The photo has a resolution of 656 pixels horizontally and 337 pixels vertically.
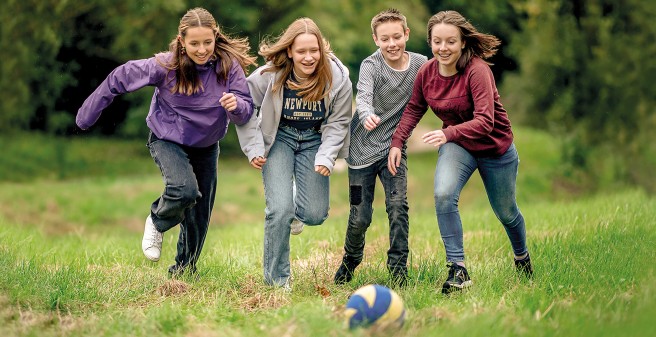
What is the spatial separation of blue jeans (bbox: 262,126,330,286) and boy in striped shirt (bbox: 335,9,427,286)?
0.27 metres

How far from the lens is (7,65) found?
17.0m

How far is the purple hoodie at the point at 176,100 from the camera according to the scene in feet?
19.5

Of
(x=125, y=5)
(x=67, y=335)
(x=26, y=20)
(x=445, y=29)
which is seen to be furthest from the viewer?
(x=125, y=5)

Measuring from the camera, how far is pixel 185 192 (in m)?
6.02

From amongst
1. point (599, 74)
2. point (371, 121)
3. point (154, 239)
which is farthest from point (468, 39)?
point (599, 74)

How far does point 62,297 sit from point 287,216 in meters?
1.60

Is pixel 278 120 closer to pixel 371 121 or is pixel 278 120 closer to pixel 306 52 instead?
pixel 306 52

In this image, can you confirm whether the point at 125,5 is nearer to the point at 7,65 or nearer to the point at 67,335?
the point at 7,65

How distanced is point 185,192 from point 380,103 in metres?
1.57

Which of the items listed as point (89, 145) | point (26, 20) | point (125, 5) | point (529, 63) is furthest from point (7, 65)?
point (529, 63)

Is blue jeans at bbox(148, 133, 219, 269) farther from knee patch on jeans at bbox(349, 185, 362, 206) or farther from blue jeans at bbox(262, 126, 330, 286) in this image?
knee patch on jeans at bbox(349, 185, 362, 206)

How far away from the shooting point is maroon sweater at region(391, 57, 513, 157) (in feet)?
18.2

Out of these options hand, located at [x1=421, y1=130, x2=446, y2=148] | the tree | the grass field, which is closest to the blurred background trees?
the tree

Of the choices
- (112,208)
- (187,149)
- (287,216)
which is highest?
(187,149)
